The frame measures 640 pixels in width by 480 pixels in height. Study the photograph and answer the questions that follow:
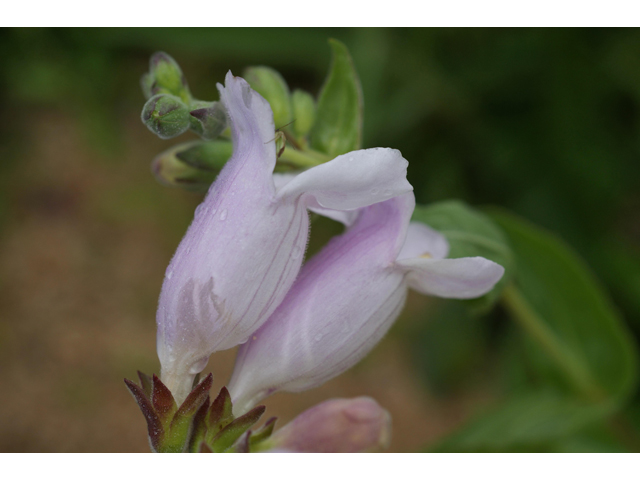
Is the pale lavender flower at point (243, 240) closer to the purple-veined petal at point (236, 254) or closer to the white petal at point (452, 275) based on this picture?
the purple-veined petal at point (236, 254)

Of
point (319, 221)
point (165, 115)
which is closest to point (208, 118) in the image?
point (165, 115)

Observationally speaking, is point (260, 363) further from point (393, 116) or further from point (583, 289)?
point (393, 116)

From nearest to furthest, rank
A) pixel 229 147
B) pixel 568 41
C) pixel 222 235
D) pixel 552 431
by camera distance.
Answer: pixel 222 235 → pixel 229 147 → pixel 552 431 → pixel 568 41

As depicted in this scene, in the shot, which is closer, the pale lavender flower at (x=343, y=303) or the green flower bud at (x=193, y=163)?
the pale lavender flower at (x=343, y=303)

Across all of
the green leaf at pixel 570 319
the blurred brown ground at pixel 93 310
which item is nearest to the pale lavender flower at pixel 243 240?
the green leaf at pixel 570 319

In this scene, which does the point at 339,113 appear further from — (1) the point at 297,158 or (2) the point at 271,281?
(2) the point at 271,281

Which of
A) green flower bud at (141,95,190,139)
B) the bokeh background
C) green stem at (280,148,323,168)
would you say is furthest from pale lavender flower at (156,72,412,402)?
the bokeh background

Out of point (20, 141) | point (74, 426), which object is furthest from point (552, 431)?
point (20, 141)
